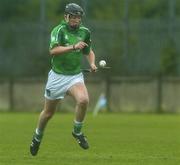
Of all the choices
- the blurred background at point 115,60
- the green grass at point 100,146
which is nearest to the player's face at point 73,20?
the green grass at point 100,146

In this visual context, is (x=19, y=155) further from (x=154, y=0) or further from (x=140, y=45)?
(x=154, y=0)

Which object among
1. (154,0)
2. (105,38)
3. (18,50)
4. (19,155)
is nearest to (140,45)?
(105,38)

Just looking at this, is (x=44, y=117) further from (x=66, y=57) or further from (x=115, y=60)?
(x=115, y=60)

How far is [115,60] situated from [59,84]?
29703 mm

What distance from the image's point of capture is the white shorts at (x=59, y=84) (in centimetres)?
1669

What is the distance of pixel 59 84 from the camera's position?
16.8 metres

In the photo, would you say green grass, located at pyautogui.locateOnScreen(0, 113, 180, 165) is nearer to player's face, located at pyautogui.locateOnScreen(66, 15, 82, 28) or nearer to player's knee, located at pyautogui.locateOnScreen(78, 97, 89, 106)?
player's knee, located at pyautogui.locateOnScreen(78, 97, 89, 106)

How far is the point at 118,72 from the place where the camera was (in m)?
45.8

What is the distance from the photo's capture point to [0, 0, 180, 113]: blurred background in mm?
43156

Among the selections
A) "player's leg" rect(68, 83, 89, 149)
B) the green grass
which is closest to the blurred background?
the green grass

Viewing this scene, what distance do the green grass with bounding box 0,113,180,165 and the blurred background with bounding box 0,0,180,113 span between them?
13294 mm

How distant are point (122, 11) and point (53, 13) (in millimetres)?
15623

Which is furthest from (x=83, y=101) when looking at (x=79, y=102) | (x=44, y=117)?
(x=44, y=117)

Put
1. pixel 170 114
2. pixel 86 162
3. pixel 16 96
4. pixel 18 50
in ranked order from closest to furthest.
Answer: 1. pixel 86 162
2. pixel 170 114
3. pixel 16 96
4. pixel 18 50
